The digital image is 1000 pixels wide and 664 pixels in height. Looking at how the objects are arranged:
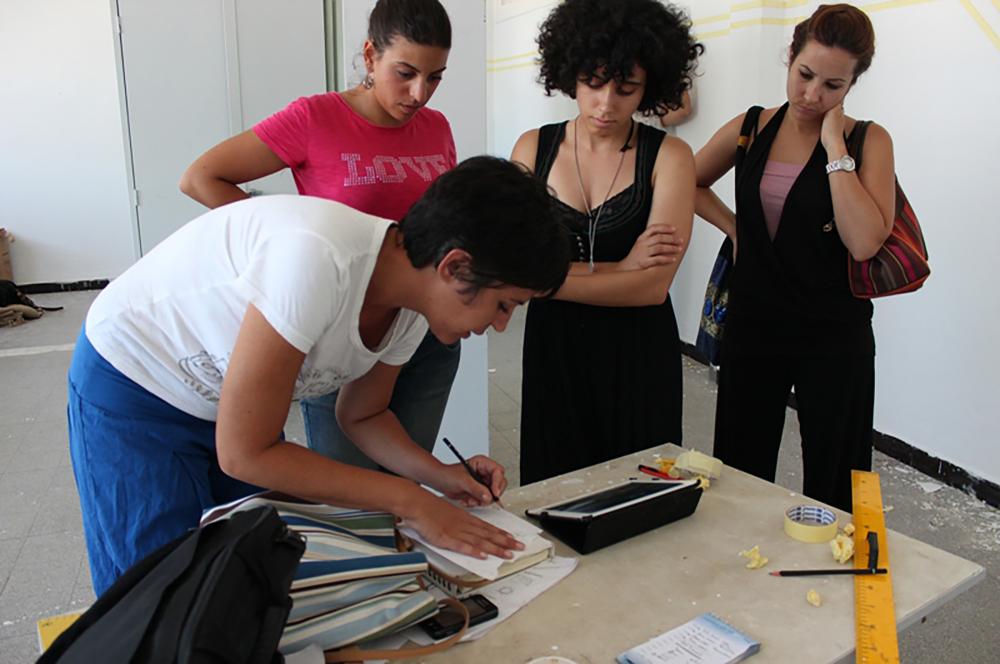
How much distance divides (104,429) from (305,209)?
0.46 metres

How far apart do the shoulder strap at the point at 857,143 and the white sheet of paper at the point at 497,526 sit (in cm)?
115

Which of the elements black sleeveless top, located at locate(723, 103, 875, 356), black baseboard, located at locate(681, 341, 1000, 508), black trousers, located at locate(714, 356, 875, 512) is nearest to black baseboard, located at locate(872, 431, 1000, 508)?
black baseboard, located at locate(681, 341, 1000, 508)

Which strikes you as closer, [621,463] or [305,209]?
[305,209]

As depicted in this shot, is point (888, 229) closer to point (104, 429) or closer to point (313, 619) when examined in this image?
point (313, 619)

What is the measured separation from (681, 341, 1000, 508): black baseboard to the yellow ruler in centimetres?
130

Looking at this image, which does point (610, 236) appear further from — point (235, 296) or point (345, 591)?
point (345, 591)

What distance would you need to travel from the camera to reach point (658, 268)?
5.27ft

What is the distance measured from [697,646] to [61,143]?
668 centimetres

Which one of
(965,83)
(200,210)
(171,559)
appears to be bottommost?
(171,559)

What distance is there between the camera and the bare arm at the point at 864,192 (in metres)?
1.72

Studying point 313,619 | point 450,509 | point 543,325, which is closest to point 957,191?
point 543,325

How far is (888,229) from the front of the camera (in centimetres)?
176

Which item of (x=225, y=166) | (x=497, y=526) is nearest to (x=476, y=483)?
(x=497, y=526)

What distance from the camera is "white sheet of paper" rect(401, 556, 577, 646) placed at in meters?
0.98
